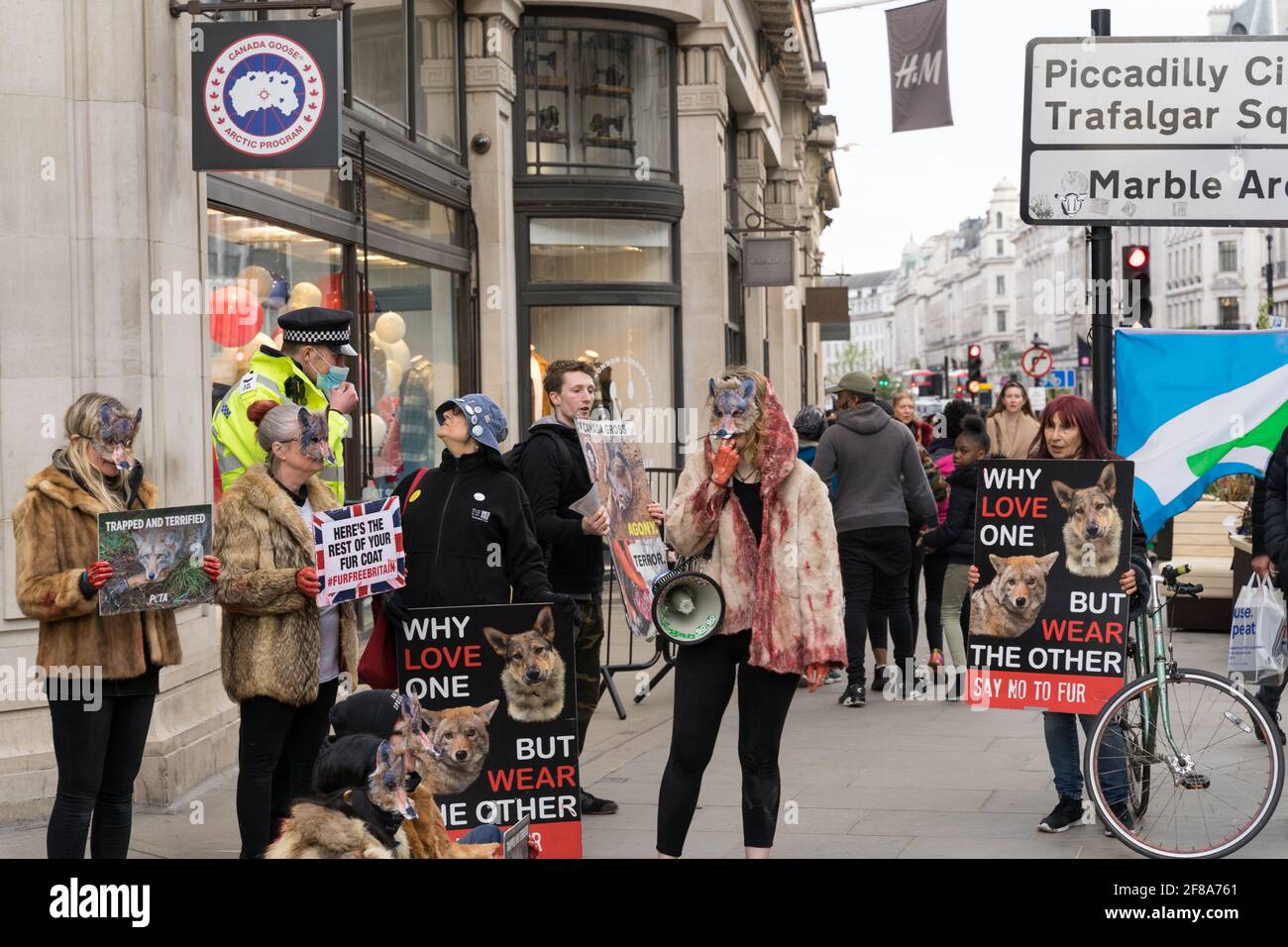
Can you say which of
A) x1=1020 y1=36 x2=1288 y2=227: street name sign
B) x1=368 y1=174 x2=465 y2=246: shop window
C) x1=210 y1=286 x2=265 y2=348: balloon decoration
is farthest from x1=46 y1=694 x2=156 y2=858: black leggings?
x1=368 y1=174 x2=465 y2=246: shop window

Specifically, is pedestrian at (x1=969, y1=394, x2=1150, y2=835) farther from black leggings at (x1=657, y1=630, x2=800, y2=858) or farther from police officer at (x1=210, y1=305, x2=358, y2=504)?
police officer at (x1=210, y1=305, x2=358, y2=504)

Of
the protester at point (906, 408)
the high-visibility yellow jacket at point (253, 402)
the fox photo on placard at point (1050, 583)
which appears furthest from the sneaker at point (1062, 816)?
the protester at point (906, 408)

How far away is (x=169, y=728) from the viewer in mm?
7430

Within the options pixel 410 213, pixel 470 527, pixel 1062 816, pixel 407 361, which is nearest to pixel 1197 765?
pixel 1062 816

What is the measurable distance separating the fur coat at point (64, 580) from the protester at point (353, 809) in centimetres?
157

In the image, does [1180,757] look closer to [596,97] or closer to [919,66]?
[596,97]

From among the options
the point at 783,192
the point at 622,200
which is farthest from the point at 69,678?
the point at 783,192

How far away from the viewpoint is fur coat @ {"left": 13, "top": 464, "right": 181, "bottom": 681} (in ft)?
17.6

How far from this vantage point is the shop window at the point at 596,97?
51.2 feet

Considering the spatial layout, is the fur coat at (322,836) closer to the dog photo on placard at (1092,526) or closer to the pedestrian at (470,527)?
the pedestrian at (470,527)

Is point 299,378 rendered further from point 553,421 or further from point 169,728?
point 169,728

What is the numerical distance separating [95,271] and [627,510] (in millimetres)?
2607

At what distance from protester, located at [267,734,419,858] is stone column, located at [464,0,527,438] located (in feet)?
33.0

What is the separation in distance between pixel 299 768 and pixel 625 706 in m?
4.64
